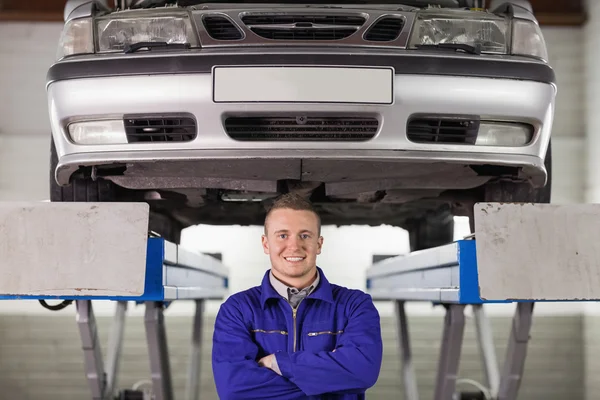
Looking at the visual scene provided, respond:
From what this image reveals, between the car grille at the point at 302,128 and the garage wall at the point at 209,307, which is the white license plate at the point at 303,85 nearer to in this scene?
the car grille at the point at 302,128

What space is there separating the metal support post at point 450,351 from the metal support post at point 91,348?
122 centimetres

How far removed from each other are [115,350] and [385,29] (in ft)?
5.57

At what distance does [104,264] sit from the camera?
5.53 feet

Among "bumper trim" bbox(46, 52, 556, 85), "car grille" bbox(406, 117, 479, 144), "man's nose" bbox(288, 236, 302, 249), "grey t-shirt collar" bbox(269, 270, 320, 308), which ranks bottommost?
"grey t-shirt collar" bbox(269, 270, 320, 308)

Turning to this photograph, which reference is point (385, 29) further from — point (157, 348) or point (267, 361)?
point (157, 348)

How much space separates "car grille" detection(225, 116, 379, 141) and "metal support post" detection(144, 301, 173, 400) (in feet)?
2.34

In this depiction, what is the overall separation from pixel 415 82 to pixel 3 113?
15.3ft

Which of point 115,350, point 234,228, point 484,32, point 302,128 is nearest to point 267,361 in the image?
point 302,128

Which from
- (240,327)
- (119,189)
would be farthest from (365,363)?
(119,189)

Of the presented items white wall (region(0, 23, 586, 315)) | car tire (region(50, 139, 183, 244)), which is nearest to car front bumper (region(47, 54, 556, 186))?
car tire (region(50, 139, 183, 244))

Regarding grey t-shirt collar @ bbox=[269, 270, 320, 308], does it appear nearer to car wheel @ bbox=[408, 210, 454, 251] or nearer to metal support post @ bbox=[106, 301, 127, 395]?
metal support post @ bbox=[106, 301, 127, 395]

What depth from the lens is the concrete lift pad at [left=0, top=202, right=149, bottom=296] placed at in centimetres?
168

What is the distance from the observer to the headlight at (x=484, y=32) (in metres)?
2.10

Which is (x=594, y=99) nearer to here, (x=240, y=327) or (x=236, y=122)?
(x=236, y=122)
